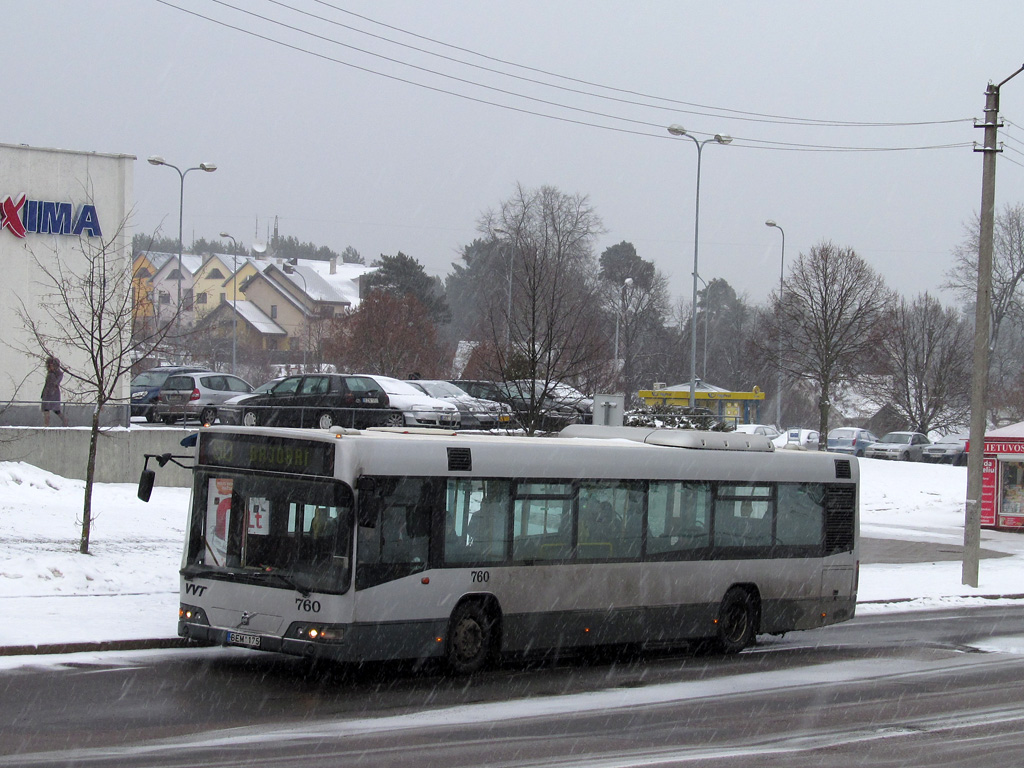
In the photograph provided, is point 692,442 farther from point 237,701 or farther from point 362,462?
point 237,701

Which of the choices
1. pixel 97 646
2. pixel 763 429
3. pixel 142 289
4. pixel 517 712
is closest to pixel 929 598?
pixel 517 712

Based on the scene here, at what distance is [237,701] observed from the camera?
32.3 ft

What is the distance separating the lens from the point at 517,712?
32.4 feet

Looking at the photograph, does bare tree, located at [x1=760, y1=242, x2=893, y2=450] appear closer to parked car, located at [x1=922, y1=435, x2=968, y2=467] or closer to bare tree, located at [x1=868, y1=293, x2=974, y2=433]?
parked car, located at [x1=922, y1=435, x2=968, y2=467]

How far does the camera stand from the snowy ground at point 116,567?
12.9 m

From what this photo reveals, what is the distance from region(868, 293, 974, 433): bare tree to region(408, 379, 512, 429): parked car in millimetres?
30913

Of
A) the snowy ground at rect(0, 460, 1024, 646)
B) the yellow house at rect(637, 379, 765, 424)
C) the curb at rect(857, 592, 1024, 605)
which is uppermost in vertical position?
the yellow house at rect(637, 379, 765, 424)

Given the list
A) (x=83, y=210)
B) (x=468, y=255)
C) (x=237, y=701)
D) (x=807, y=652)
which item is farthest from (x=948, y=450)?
(x=468, y=255)

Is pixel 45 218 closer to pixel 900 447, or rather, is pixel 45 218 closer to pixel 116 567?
pixel 116 567

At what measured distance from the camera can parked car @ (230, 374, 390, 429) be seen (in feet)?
96.7

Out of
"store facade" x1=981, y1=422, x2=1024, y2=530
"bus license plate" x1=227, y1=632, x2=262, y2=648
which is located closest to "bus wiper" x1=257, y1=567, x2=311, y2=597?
"bus license plate" x1=227, y1=632, x2=262, y2=648

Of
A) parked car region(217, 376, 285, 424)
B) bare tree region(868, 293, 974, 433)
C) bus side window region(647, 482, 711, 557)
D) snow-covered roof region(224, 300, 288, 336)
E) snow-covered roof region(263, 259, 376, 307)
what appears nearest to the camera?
bus side window region(647, 482, 711, 557)

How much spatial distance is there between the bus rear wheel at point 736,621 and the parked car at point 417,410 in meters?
15.7

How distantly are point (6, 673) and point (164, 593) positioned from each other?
4400 millimetres
